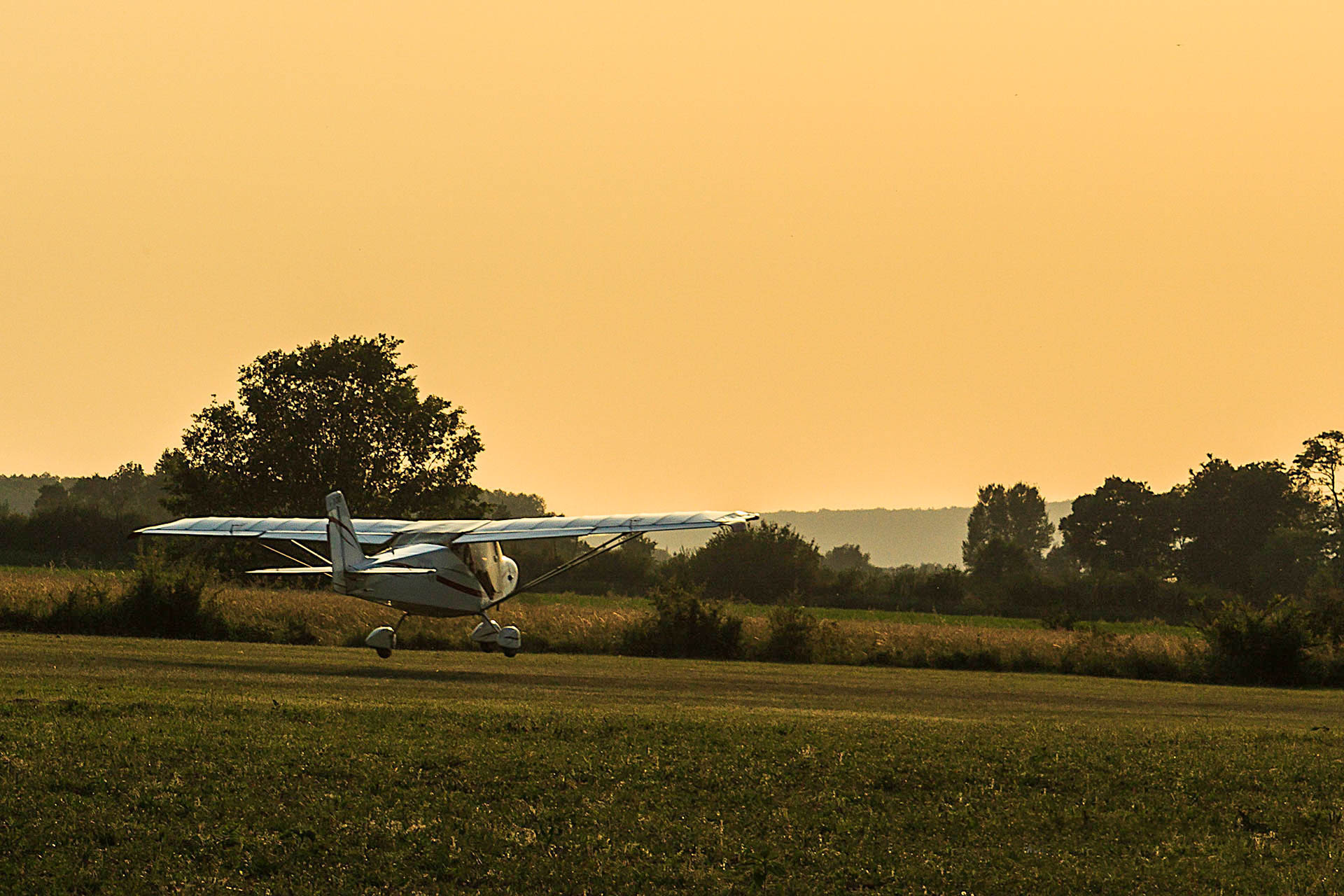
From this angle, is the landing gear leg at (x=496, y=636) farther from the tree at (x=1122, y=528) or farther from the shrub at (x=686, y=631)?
the tree at (x=1122, y=528)

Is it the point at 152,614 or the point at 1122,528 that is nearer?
the point at 152,614

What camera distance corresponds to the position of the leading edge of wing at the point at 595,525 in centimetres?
2723

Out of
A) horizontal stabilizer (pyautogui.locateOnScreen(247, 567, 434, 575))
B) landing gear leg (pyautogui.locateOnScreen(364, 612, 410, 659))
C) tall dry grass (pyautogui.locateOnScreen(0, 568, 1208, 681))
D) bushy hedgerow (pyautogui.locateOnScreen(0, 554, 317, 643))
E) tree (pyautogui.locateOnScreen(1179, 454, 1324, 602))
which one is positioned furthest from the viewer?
tree (pyautogui.locateOnScreen(1179, 454, 1324, 602))

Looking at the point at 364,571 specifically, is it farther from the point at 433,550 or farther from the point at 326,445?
the point at 326,445

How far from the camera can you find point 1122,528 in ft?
424

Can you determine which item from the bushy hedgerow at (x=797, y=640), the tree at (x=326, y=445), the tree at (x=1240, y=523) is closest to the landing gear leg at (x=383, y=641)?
the bushy hedgerow at (x=797, y=640)

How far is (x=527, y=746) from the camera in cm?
1567

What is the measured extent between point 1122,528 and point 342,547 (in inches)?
4421

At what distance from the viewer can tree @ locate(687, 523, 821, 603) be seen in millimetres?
87125

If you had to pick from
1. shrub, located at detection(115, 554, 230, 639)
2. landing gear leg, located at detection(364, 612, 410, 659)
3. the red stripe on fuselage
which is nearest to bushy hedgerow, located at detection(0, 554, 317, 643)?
shrub, located at detection(115, 554, 230, 639)

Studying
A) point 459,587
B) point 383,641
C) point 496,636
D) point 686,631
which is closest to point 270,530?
point 383,641

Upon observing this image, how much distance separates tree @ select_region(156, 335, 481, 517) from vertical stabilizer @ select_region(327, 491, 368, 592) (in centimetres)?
4277

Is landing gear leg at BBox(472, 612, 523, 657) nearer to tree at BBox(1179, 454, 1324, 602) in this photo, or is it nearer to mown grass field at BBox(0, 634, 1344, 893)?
mown grass field at BBox(0, 634, 1344, 893)

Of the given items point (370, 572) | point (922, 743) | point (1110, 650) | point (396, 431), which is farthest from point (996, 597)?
point (922, 743)
